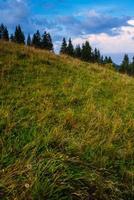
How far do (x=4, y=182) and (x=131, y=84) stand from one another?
11856 millimetres

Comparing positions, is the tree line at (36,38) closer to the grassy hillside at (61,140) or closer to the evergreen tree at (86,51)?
the evergreen tree at (86,51)

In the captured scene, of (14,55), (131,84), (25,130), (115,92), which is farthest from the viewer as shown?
(131,84)

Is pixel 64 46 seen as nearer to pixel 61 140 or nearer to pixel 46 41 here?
pixel 46 41

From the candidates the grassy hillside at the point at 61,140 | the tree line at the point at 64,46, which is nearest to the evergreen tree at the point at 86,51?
the tree line at the point at 64,46

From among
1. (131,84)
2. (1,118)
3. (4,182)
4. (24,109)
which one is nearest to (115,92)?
(131,84)

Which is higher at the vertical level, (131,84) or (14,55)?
(14,55)

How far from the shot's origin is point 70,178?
5.30 metres

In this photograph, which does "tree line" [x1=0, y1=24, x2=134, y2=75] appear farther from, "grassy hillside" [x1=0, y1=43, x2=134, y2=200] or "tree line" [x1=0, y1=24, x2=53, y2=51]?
"grassy hillside" [x1=0, y1=43, x2=134, y2=200]

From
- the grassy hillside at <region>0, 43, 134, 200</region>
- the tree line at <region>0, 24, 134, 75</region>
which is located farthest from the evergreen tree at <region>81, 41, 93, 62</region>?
the grassy hillside at <region>0, 43, 134, 200</region>

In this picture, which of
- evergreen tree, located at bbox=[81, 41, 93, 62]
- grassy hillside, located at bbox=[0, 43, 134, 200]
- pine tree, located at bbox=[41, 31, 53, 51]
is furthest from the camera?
evergreen tree, located at bbox=[81, 41, 93, 62]

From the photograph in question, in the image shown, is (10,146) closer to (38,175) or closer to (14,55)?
(38,175)

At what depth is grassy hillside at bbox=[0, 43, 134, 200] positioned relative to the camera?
16.7 ft

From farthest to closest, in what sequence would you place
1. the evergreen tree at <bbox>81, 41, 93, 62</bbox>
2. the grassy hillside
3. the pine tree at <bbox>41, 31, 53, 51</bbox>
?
the evergreen tree at <bbox>81, 41, 93, 62</bbox>, the pine tree at <bbox>41, 31, 53, 51</bbox>, the grassy hillside

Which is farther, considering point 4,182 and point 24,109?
point 24,109
